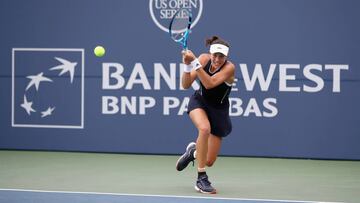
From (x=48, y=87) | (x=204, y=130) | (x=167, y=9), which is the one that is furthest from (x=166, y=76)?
(x=204, y=130)

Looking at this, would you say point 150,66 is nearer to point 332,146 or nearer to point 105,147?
point 105,147

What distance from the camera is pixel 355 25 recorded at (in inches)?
392

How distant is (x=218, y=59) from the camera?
768 centimetres

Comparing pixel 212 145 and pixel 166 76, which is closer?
pixel 212 145

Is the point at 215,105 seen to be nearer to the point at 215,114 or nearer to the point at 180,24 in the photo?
the point at 215,114

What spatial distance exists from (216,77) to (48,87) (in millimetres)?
3668

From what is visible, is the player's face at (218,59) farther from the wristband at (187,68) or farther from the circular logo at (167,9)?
the circular logo at (167,9)

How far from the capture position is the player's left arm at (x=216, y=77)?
747 centimetres

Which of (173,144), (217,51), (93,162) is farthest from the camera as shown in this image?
(173,144)

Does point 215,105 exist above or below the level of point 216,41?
below

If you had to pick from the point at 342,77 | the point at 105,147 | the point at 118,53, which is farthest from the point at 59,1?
the point at 342,77

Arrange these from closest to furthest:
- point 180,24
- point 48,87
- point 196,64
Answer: point 196,64
point 180,24
point 48,87

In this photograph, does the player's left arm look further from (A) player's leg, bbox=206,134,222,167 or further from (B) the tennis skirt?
(A) player's leg, bbox=206,134,222,167

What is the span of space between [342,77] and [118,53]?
103 inches
